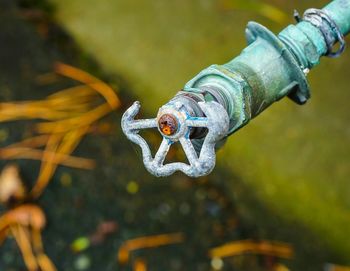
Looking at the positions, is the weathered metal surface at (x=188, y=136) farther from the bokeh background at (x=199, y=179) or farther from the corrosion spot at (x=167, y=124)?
the bokeh background at (x=199, y=179)

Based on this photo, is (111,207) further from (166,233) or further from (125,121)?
(125,121)

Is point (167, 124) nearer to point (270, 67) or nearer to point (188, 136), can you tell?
point (188, 136)

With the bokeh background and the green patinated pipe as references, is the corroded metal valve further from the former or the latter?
the bokeh background

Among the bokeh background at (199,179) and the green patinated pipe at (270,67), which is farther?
the bokeh background at (199,179)

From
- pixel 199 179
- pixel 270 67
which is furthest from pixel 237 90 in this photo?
pixel 199 179

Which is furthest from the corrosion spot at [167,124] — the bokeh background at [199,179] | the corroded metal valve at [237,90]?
the bokeh background at [199,179]

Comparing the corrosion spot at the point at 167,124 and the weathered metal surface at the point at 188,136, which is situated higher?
the corrosion spot at the point at 167,124

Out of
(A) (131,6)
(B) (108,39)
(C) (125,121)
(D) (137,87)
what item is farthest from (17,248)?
(C) (125,121)
